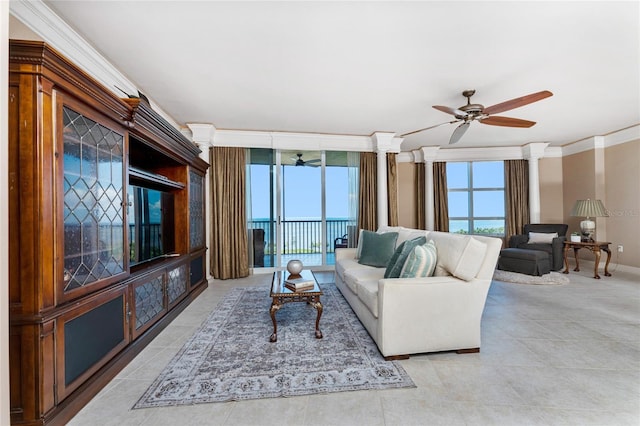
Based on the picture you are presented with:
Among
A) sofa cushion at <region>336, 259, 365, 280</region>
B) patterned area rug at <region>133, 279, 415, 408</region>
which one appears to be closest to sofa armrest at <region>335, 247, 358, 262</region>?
sofa cushion at <region>336, 259, 365, 280</region>

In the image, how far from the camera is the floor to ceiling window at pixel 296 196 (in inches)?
195

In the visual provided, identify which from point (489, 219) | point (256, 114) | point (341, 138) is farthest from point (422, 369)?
point (489, 219)

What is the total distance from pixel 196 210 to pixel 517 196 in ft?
20.6

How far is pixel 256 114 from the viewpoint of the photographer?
3.91 metres

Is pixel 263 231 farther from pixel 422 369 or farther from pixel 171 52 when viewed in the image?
pixel 422 369

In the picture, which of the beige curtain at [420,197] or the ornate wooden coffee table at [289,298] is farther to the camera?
the beige curtain at [420,197]

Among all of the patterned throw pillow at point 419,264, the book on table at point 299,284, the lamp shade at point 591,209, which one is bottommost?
the book on table at point 299,284

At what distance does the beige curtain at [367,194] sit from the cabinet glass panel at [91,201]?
12.5ft

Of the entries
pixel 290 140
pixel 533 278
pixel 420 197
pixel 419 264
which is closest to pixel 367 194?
pixel 420 197

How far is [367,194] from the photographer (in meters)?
5.15

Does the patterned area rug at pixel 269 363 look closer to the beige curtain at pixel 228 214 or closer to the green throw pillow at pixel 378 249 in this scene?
the green throw pillow at pixel 378 249

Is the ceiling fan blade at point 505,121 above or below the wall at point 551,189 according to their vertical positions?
above

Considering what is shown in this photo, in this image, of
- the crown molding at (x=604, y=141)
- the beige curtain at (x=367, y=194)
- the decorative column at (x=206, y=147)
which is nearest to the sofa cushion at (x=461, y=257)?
the beige curtain at (x=367, y=194)

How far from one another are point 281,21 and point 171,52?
3.58 feet
